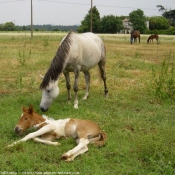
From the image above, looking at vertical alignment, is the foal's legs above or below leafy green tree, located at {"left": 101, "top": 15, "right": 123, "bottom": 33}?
below

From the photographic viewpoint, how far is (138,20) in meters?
77.7

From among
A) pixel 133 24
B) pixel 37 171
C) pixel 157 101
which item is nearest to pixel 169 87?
pixel 157 101

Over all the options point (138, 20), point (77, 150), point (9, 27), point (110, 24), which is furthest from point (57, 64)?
point (9, 27)

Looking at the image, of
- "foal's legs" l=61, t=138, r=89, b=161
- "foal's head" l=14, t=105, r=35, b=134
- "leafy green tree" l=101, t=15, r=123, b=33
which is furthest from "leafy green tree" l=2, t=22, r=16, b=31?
"foal's legs" l=61, t=138, r=89, b=161

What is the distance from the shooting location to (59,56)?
6645 millimetres

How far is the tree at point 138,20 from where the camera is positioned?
7502 cm

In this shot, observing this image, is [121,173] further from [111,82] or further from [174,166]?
[111,82]

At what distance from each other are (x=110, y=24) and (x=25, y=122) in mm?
65074

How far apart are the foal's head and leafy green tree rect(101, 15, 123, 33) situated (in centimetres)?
6352

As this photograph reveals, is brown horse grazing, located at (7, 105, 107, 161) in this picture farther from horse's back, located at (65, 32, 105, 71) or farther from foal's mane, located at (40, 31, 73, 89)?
horse's back, located at (65, 32, 105, 71)

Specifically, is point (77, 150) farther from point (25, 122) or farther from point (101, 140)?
point (25, 122)

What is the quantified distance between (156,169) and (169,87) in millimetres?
4319

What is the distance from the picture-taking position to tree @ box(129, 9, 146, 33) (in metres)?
75.0

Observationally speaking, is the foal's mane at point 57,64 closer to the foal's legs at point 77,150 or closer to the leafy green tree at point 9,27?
the foal's legs at point 77,150
